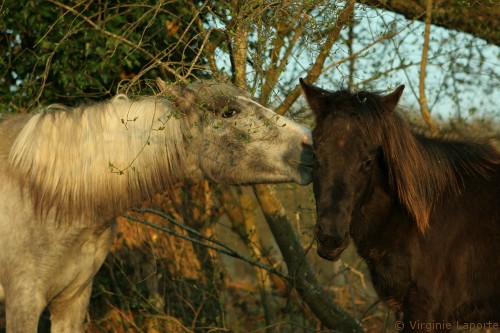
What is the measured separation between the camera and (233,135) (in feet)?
14.9

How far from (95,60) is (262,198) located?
2087 mm

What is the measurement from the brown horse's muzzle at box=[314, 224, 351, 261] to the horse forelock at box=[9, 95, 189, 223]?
125 cm

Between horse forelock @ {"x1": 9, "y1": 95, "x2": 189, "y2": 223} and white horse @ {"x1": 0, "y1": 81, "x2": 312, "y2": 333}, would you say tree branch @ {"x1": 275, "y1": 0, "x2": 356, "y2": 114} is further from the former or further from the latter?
horse forelock @ {"x1": 9, "y1": 95, "x2": 189, "y2": 223}

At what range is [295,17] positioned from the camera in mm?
4742

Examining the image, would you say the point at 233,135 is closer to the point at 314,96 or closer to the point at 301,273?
the point at 314,96

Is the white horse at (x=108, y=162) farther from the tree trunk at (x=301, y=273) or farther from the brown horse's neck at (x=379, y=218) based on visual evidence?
the tree trunk at (x=301, y=273)

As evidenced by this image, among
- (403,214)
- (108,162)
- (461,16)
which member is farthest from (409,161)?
(461,16)

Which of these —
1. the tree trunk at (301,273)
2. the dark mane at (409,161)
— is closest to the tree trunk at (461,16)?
the tree trunk at (301,273)

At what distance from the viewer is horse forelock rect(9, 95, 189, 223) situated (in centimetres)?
446

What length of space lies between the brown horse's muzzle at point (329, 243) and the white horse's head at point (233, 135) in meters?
0.77

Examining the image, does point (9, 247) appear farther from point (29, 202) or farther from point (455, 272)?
point (455, 272)

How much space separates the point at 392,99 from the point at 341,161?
0.48 meters

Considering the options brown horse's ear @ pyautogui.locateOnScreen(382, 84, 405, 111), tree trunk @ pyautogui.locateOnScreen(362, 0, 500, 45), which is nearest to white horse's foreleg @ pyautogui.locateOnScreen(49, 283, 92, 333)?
brown horse's ear @ pyautogui.locateOnScreen(382, 84, 405, 111)

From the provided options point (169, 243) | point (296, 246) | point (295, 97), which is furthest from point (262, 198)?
point (169, 243)
